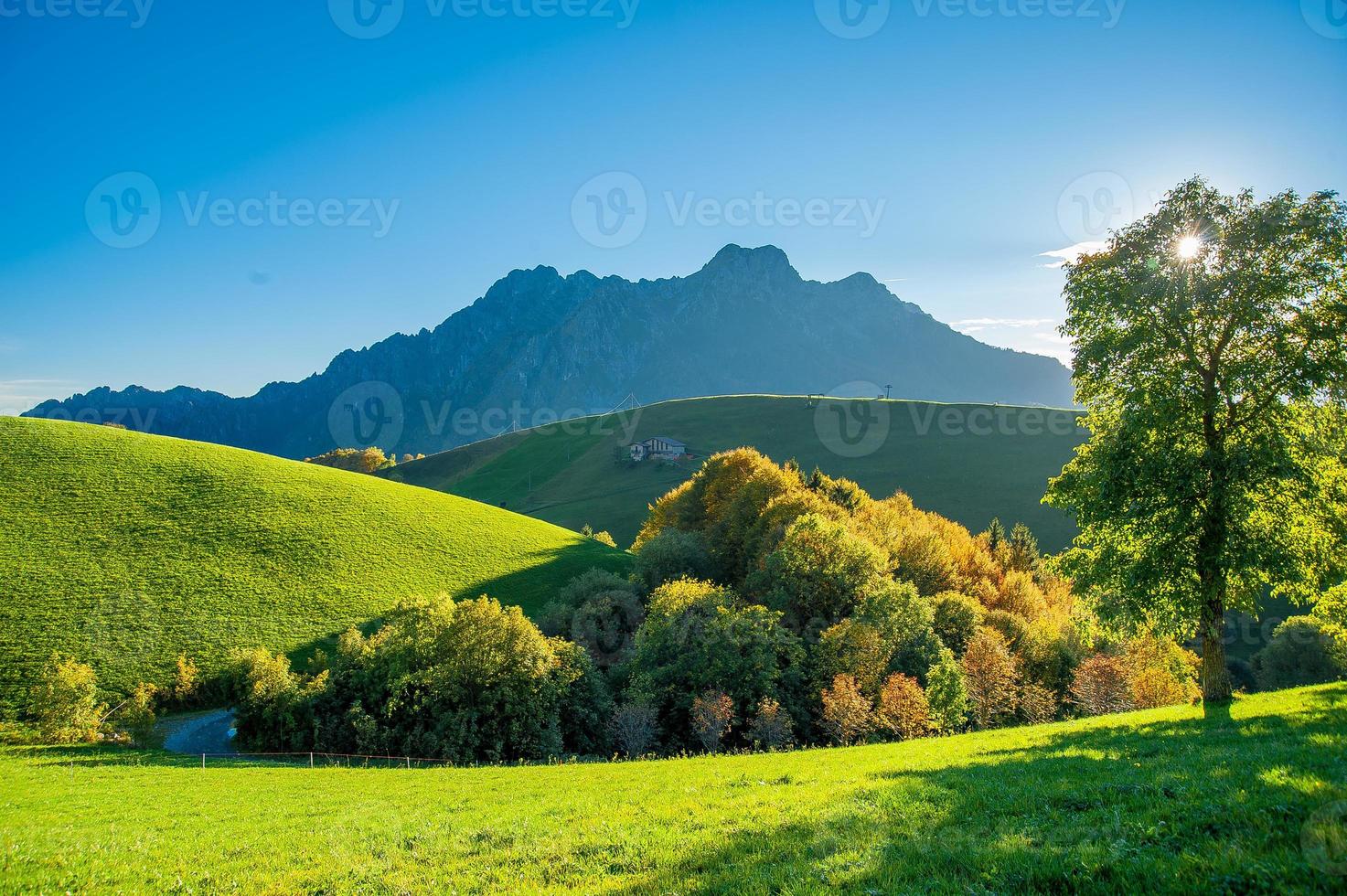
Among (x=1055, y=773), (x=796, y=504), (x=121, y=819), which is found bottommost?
(x=121, y=819)

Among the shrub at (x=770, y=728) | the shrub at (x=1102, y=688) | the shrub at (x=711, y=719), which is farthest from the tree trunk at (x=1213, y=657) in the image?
the shrub at (x=711, y=719)

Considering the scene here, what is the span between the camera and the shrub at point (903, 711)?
3881cm

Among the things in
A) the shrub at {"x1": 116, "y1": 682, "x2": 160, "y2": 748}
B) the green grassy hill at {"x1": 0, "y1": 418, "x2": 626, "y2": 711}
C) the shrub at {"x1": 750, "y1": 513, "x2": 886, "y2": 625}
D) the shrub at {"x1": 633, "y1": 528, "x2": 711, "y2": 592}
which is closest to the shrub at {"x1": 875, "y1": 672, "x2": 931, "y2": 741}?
the shrub at {"x1": 750, "y1": 513, "x2": 886, "y2": 625}

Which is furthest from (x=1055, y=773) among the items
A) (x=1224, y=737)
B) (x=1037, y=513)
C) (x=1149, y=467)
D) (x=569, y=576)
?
(x=1037, y=513)

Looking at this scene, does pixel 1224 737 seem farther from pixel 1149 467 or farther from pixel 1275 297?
pixel 1275 297

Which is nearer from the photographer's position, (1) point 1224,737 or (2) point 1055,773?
(2) point 1055,773

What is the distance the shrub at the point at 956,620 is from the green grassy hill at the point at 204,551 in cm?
4150

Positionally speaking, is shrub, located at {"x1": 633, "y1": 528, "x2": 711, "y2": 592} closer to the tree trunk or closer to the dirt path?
the dirt path

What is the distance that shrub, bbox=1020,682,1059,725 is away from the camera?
44.9 meters

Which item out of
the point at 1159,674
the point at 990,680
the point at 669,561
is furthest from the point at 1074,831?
the point at 669,561

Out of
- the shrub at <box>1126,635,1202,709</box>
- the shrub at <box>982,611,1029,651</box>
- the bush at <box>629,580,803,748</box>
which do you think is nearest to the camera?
the bush at <box>629,580,803,748</box>

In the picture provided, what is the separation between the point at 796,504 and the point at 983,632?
21.6 meters

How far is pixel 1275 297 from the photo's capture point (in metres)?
21.0

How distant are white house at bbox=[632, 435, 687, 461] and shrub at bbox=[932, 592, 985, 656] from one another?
112m
